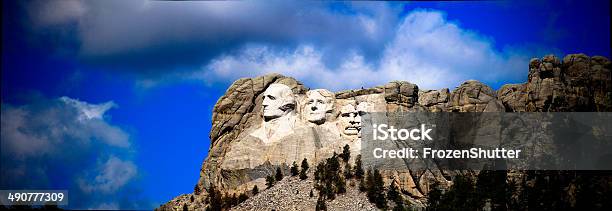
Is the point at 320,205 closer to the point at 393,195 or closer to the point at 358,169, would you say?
the point at 358,169

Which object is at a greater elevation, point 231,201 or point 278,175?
point 278,175

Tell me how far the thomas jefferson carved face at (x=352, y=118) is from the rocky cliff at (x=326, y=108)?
100 millimetres

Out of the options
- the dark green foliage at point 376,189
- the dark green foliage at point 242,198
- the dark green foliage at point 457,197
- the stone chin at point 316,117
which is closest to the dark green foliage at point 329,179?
the dark green foliage at point 376,189

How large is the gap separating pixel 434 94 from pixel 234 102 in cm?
2054

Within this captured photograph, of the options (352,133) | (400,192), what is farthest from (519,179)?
(352,133)

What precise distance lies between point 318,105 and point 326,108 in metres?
0.87

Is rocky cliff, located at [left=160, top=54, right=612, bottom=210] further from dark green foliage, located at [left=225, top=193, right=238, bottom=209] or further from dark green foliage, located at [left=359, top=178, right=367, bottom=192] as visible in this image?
dark green foliage, located at [left=359, top=178, right=367, bottom=192]

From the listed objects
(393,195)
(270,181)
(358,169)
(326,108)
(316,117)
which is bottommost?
(393,195)

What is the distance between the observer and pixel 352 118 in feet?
356

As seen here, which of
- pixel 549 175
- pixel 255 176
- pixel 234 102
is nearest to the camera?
pixel 549 175

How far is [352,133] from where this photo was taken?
108 meters

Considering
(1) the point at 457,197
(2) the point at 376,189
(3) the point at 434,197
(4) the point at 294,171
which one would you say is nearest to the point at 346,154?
(4) the point at 294,171

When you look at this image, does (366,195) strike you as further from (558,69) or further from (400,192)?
(558,69)

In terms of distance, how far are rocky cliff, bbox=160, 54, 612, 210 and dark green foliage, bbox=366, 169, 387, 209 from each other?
1225 millimetres
